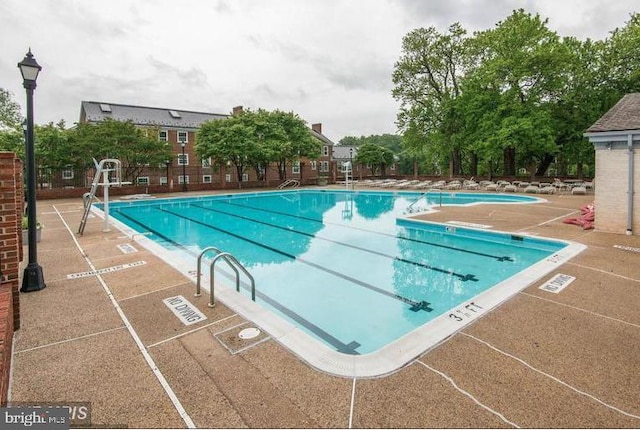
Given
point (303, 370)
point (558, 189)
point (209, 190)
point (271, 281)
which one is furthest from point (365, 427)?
point (209, 190)

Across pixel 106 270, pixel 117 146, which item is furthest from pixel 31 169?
pixel 117 146

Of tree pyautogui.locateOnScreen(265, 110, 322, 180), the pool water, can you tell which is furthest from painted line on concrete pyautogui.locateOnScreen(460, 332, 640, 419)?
tree pyautogui.locateOnScreen(265, 110, 322, 180)

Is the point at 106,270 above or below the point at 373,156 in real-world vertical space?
below

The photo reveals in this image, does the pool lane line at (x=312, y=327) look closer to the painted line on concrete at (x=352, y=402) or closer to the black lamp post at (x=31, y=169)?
the painted line on concrete at (x=352, y=402)

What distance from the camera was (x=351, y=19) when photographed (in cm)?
1659

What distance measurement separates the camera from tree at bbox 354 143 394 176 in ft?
144

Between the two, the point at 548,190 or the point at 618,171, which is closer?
the point at 618,171

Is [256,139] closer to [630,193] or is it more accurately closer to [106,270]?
[106,270]

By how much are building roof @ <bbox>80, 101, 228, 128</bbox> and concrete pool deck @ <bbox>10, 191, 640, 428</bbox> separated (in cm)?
3223

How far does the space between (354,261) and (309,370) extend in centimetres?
560

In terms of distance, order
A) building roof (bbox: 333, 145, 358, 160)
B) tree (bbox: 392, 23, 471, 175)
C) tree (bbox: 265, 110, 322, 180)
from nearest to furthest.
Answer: tree (bbox: 392, 23, 471, 175) → tree (bbox: 265, 110, 322, 180) → building roof (bbox: 333, 145, 358, 160)

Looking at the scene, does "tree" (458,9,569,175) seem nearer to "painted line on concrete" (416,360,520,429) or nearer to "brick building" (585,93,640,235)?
"brick building" (585,93,640,235)

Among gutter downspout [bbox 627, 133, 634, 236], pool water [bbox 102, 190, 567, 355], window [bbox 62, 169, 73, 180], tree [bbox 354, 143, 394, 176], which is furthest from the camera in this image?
tree [bbox 354, 143, 394, 176]

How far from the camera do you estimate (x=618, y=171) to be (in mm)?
8914
